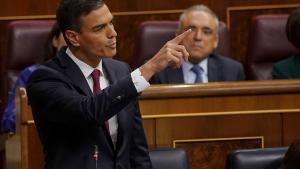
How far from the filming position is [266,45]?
8.52 feet

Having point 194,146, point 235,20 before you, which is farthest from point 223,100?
point 235,20

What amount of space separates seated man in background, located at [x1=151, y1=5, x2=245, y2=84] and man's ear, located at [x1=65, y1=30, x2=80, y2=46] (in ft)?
2.79

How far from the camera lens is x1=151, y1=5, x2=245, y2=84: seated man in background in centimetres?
231

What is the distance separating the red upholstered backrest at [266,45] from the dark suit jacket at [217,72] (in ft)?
0.74

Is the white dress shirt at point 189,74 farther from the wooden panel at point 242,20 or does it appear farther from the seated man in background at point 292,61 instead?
the wooden panel at point 242,20

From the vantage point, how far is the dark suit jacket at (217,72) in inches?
87.6

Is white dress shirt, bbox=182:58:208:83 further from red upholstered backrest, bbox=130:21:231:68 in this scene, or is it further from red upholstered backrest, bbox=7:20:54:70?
red upholstered backrest, bbox=7:20:54:70

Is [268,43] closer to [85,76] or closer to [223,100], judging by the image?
[223,100]

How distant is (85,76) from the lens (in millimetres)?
1405

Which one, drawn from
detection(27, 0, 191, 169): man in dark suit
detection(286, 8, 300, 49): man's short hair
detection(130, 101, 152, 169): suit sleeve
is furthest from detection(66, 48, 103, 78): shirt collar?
detection(286, 8, 300, 49): man's short hair

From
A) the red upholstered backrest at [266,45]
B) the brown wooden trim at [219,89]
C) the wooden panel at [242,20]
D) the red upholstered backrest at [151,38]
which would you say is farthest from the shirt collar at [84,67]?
the wooden panel at [242,20]

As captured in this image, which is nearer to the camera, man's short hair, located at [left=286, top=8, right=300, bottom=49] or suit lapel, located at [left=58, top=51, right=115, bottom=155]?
suit lapel, located at [left=58, top=51, right=115, bottom=155]

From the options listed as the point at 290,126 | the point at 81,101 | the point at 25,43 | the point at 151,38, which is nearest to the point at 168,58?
the point at 81,101

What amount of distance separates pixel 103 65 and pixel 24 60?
1.15 meters
